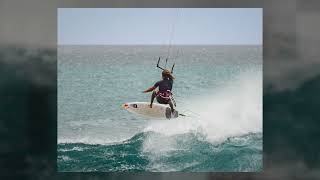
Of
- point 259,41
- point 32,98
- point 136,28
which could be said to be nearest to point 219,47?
point 259,41

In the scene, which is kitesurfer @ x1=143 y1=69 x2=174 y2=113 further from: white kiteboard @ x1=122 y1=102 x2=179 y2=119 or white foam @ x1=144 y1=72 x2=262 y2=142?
white foam @ x1=144 y1=72 x2=262 y2=142

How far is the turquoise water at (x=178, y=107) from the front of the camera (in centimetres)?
515

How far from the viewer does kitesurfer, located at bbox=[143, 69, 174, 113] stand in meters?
5.17

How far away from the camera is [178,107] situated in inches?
204

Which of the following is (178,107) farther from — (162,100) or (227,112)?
(227,112)

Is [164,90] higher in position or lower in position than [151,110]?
higher

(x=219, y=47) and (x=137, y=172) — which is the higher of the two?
(x=219, y=47)

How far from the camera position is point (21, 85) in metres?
5.23

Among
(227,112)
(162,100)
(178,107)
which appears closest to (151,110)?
(162,100)

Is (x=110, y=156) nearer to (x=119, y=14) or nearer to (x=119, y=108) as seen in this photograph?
(x=119, y=108)

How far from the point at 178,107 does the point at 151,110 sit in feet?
0.84

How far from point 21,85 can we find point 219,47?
1.91 m

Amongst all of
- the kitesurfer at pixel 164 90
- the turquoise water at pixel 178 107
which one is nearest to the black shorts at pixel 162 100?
the kitesurfer at pixel 164 90

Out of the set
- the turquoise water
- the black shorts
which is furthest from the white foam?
the black shorts
